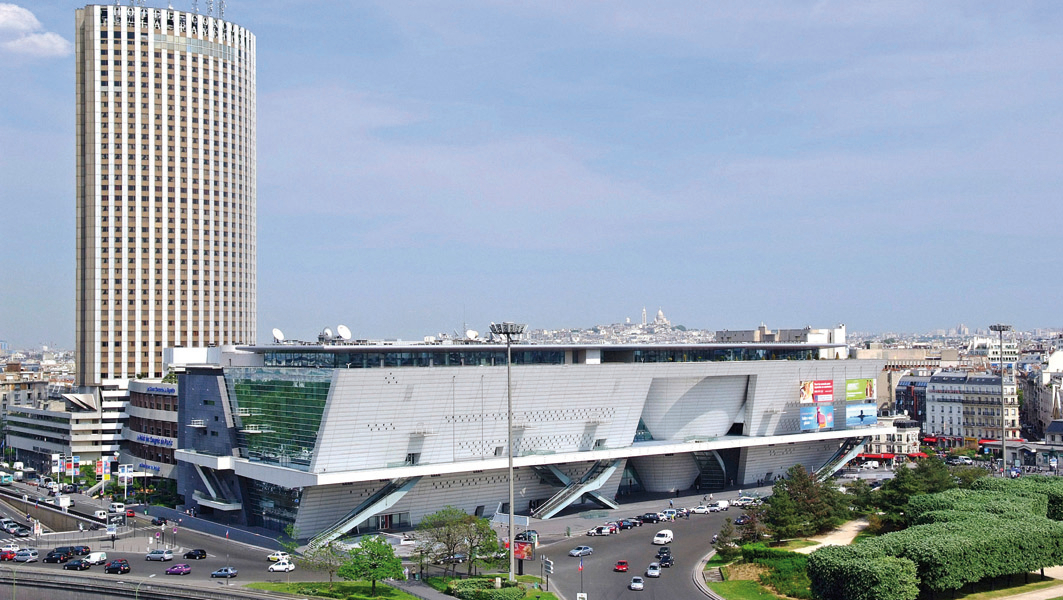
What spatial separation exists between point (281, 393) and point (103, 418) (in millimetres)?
49135

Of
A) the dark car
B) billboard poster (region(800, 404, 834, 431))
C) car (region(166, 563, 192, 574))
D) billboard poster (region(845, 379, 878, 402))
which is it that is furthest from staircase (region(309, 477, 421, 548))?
billboard poster (region(845, 379, 878, 402))

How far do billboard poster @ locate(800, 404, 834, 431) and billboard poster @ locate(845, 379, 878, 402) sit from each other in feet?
12.2

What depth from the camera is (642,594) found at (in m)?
62.7

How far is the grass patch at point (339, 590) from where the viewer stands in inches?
2445

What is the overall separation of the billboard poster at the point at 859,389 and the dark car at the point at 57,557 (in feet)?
251

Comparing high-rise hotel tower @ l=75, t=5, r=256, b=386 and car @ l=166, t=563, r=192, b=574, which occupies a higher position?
high-rise hotel tower @ l=75, t=5, r=256, b=386

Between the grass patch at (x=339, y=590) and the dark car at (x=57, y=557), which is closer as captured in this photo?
the grass patch at (x=339, y=590)

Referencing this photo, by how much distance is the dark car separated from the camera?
73.7m

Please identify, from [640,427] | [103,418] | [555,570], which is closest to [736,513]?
[640,427]

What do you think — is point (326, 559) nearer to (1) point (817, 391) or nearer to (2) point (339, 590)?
(2) point (339, 590)

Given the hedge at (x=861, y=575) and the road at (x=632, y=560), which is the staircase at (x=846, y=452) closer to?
the road at (x=632, y=560)

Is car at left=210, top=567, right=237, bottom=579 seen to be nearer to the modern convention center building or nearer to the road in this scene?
the modern convention center building

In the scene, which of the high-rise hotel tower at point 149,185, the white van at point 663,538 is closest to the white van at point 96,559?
the white van at point 663,538

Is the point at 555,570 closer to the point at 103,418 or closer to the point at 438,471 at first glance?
the point at 438,471
